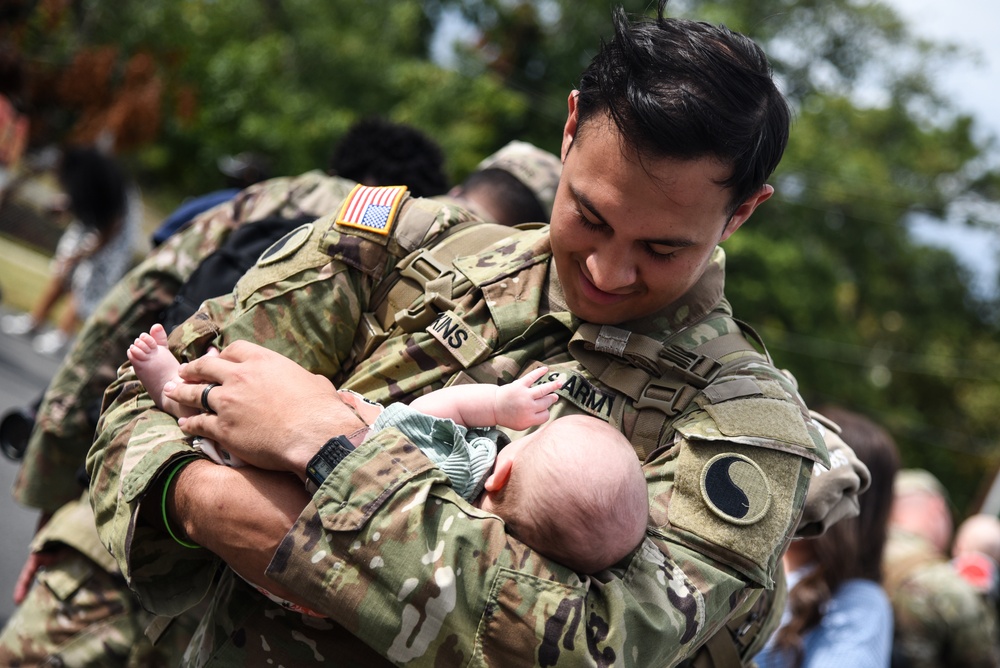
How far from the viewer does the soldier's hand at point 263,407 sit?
66.7 inches

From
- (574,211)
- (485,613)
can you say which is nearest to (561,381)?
(574,211)

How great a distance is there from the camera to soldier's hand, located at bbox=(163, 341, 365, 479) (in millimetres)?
1694

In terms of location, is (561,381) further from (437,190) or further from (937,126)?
(937,126)

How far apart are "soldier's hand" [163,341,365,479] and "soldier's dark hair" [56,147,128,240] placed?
825 centimetres

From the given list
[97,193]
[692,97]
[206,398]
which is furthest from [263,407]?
[97,193]

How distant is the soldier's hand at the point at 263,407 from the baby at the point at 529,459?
0.08m

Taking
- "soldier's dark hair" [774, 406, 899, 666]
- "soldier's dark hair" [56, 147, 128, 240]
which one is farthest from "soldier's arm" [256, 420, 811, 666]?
"soldier's dark hair" [56, 147, 128, 240]

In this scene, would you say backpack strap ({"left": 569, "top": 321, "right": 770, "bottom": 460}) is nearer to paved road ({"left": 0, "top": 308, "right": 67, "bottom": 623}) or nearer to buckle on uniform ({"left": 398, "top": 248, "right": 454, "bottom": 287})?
buckle on uniform ({"left": 398, "top": 248, "right": 454, "bottom": 287})

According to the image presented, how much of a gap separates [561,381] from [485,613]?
0.53 meters

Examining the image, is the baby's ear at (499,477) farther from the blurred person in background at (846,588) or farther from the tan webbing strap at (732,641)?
the blurred person in background at (846,588)

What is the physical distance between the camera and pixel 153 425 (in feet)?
6.44

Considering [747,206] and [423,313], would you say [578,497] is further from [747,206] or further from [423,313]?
[747,206]

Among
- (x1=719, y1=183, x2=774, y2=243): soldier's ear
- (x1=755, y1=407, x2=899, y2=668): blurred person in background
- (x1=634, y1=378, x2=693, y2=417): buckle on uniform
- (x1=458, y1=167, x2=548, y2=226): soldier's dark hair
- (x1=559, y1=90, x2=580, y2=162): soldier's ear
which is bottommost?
(x1=755, y1=407, x2=899, y2=668): blurred person in background

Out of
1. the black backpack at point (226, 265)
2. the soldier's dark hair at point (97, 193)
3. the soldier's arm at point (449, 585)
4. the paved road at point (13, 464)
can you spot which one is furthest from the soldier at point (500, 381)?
the soldier's dark hair at point (97, 193)
